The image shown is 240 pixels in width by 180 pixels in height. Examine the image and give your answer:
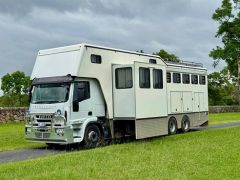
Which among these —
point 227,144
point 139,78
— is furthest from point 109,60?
point 227,144

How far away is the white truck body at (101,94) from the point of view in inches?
580

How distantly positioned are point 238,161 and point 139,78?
6.46 m

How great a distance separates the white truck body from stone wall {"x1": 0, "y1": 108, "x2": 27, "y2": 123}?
15216 mm

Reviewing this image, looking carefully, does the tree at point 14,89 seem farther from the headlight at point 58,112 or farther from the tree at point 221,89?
the headlight at point 58,112

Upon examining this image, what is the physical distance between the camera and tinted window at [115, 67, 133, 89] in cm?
1610

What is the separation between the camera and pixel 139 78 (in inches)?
636

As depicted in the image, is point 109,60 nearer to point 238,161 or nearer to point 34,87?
point 34,87

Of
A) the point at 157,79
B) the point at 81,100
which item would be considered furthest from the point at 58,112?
the point at 157,79

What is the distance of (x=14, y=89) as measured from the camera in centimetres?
4834

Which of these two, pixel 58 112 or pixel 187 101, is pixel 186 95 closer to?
pixel 187 101

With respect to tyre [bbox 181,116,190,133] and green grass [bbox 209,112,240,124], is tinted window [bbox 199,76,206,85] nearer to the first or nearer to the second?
tyre [bbox 181,116,190,133]

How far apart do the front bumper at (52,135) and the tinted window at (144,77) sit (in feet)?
11.1

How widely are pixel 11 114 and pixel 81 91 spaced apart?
1685cm

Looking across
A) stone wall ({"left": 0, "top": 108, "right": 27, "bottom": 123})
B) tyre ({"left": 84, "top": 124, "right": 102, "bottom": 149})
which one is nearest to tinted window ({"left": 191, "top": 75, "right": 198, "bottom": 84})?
tyre ({"left": 84, "top": 124, "right": 102, "bottom": 149})
